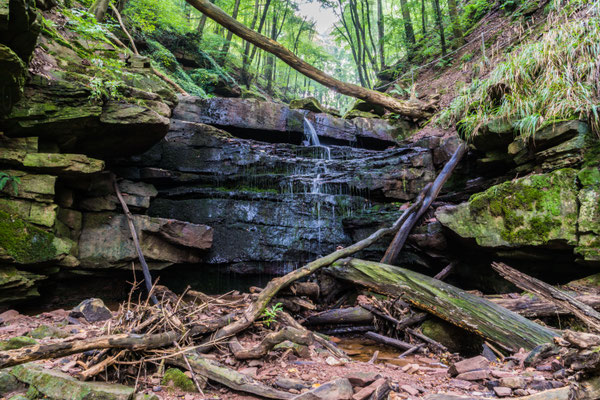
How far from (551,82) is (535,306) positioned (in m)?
3.74

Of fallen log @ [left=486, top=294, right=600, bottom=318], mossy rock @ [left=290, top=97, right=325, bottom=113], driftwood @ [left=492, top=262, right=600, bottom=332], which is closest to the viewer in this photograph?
driftwood @ [left=492, top=262, right=600, bottom=332]

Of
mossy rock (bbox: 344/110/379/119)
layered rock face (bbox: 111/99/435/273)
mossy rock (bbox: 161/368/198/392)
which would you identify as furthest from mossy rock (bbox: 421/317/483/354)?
mossy rock (bbox: 344/110/379/119)

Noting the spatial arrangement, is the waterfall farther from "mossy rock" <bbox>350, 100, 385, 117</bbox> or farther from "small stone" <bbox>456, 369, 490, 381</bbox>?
"small stone" <bbox>456, 369, 490, 381</bbox>

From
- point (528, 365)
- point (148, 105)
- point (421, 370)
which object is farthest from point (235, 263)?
point (528, 365)

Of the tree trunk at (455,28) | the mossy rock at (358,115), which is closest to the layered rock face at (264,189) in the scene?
the mossy rock at (358,115)

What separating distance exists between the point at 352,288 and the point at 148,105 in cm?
505

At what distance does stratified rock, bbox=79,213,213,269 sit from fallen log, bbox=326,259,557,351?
2.66 metres

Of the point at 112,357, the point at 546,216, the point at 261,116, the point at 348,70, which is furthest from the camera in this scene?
the point at 348,70

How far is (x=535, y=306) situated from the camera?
3.86 meters

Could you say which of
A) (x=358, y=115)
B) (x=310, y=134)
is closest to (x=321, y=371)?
(x=310, y=134)

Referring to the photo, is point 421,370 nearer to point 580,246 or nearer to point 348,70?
point 580,246

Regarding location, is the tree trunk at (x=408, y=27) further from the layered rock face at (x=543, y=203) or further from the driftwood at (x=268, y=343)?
the driftwood at (x=268, y=343)

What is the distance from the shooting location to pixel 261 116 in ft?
30.5

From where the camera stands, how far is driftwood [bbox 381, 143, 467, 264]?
5.63 meters
